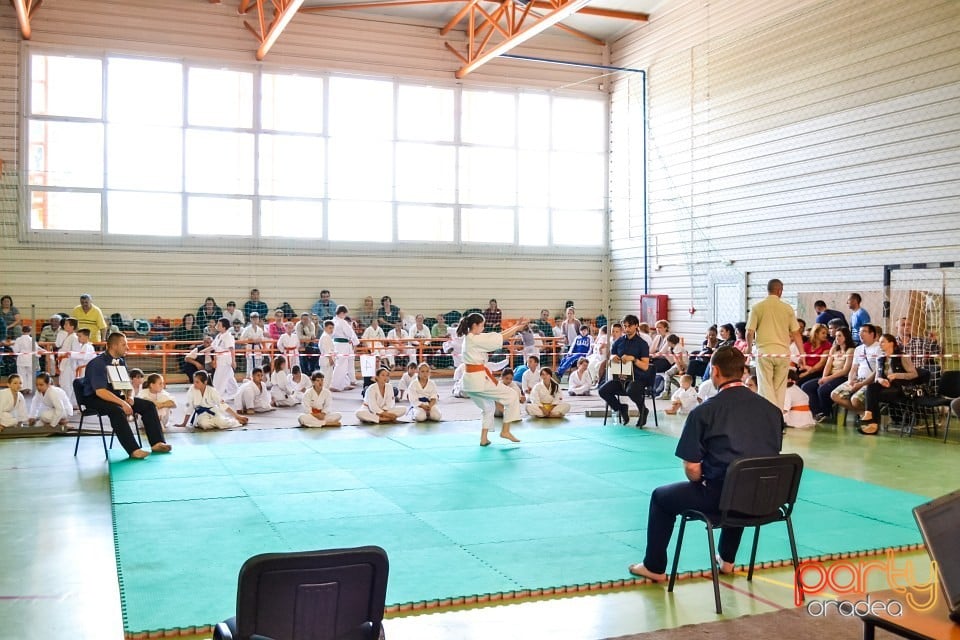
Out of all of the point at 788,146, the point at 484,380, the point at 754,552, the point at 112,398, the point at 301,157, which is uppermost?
the point at 301,157

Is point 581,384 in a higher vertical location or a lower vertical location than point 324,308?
lower

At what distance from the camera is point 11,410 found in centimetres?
1072

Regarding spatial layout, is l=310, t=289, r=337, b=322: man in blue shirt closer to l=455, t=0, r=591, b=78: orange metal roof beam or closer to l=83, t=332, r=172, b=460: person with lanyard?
l=455, t=0, r=591, b=78: orange metal roof beam

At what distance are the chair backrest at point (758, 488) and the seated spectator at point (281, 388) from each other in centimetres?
1023

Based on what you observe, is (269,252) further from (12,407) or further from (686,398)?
(686,398)

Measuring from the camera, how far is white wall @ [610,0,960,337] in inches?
492

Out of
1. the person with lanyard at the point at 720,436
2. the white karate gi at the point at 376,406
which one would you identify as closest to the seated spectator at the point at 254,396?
the white karate gi at the point at 376,406

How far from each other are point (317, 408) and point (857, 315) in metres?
7.95

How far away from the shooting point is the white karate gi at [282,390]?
13.9 metres

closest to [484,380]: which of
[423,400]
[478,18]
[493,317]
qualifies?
[423,400]

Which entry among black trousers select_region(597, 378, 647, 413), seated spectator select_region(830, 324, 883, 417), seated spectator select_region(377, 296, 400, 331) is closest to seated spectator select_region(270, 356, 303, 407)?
seated spectator select_region(377, 296, 400, 331)

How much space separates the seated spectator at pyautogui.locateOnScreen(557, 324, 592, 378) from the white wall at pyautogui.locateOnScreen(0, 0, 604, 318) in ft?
8.54

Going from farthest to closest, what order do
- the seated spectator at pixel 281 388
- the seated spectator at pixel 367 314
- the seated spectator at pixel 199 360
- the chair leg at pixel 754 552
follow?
the seated spectator at pixel 367 314
the seated spectator at pixel 199 360
the seated spectator at pixel 281 388
the chair leg at pixel 754 552

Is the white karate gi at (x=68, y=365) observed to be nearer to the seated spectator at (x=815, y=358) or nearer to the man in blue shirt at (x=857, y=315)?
the seated spectator at (x=815, y=358)
